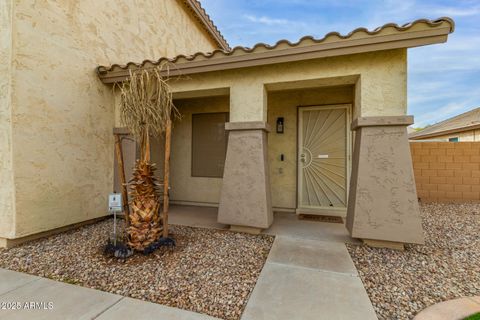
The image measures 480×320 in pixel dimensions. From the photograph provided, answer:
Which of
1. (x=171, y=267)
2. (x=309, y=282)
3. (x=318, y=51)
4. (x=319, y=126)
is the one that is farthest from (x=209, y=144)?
(x=309, y=282)

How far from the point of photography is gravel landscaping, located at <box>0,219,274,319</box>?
237 cm

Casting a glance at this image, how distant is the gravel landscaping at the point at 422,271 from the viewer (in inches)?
90.1

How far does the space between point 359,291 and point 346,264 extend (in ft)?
2.11

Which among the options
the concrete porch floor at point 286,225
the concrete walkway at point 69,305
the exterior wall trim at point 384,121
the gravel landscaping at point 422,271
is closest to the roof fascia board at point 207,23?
the concrete porch floor at point 286,225

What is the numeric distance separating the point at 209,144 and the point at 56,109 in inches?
142

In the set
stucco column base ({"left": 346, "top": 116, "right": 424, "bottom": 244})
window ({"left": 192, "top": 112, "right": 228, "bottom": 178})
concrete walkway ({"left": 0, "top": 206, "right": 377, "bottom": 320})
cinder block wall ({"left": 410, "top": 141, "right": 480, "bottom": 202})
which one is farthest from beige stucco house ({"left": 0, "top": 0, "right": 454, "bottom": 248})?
cinder block wall ({"left": 410, "top": 141, "right": 480, "bottom": 202})

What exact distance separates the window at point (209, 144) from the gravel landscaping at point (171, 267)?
278cm

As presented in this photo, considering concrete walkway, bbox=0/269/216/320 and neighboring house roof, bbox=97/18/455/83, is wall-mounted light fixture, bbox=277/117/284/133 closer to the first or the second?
neighboring house roof, bbox=97/18/455/83

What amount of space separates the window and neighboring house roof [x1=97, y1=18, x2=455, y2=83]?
2.26 metres

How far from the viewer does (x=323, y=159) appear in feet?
19.2

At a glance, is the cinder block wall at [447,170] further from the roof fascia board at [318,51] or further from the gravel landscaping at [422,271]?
the roof fascia board at [318,51]

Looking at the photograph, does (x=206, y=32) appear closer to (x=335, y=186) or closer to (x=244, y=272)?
(x=335, y=186)

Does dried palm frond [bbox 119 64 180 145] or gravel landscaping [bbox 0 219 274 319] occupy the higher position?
dried palm frond [bbox 119 64 180 145]

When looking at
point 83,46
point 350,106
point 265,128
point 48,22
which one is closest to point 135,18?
point 83,46
